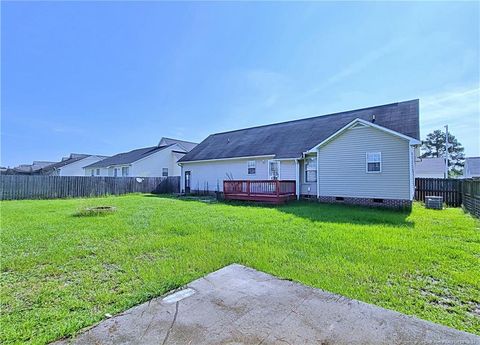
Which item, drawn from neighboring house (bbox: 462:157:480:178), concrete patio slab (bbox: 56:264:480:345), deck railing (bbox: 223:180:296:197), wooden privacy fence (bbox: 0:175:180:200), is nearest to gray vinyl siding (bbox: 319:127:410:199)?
deck railing (bbox: 223:180:296:197)

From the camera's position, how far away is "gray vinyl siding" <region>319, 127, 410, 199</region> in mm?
10844

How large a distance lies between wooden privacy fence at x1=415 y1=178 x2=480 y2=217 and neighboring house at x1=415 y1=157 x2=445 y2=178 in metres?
18.2

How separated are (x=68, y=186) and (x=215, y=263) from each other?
61.5ft

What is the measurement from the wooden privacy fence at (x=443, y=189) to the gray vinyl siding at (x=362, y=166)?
15.3ft

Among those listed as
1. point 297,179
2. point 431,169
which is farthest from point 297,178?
point 431,169

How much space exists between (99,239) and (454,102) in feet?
75.2

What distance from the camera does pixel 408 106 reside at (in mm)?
13453

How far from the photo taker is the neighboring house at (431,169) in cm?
2948

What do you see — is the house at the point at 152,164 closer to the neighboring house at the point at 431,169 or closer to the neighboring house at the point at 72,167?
the neighboring house at the point at 72,167

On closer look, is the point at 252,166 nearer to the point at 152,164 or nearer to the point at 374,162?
the point at 374,162

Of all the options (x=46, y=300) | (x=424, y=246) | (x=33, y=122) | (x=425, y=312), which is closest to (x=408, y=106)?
(x=424, y=246)

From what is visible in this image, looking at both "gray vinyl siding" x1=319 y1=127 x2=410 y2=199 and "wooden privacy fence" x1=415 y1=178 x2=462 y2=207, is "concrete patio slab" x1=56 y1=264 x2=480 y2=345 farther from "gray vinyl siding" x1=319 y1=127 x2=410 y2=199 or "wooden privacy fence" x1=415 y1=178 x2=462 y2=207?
"wooden privacy fence" x1=415 y1=178 x2=462 y2=207

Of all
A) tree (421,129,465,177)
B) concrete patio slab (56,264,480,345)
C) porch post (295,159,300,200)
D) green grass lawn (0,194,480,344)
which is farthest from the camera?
tree (421,129,465,177)

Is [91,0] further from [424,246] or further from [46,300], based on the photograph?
[424,246]
